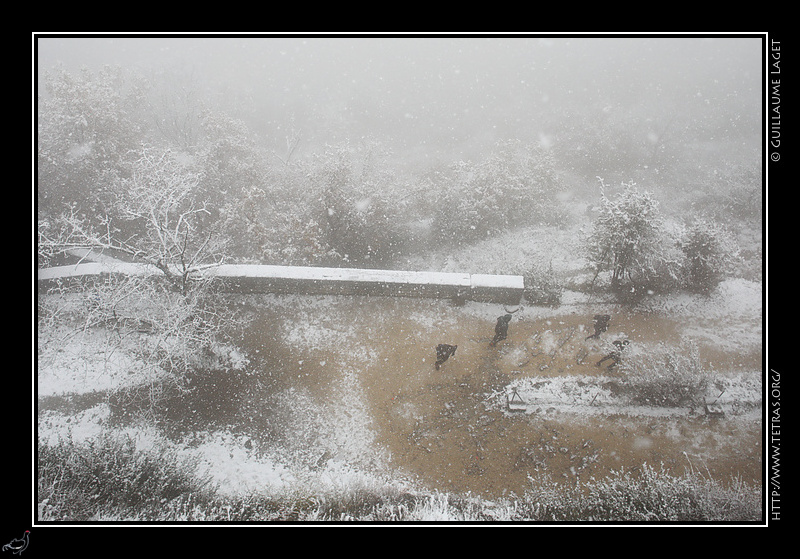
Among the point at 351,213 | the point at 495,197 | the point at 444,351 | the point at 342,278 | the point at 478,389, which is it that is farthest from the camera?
the point at 495,197

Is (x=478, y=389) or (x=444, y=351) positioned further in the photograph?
(x=444, y=351)

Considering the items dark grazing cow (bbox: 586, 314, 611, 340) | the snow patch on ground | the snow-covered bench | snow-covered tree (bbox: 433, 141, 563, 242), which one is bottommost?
the snow patch on ground

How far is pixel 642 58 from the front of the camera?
77.8 feet

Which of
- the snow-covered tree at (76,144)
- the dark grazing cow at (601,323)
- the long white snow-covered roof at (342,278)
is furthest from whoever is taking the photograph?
the snow-covered tree at (76,144)

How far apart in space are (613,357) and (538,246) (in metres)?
5.11

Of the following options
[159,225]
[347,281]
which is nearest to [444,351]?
[347,281]

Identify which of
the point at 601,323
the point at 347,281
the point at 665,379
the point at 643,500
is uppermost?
the point at 347,281

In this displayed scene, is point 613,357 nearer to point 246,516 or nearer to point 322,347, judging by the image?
point 322,347

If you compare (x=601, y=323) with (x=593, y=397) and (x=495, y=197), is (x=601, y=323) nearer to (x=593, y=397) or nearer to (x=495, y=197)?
(x=593, y=397)

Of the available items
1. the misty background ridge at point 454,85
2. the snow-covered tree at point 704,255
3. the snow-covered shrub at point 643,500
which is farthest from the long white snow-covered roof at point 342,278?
the misty background ridge at point 454,85

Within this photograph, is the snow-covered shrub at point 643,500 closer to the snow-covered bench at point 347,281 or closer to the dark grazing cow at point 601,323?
the dark grazing cow at point 601,323

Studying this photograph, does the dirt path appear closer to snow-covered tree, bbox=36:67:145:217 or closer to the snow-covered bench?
the snow-covered bench

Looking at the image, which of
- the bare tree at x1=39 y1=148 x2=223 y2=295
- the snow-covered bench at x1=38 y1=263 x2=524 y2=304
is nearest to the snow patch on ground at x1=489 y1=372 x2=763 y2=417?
the snow-covered bench at x1=38 y1=263 x2=524 y2=304

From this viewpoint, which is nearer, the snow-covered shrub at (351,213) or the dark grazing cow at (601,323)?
the dark grazing cow at (601,323)
